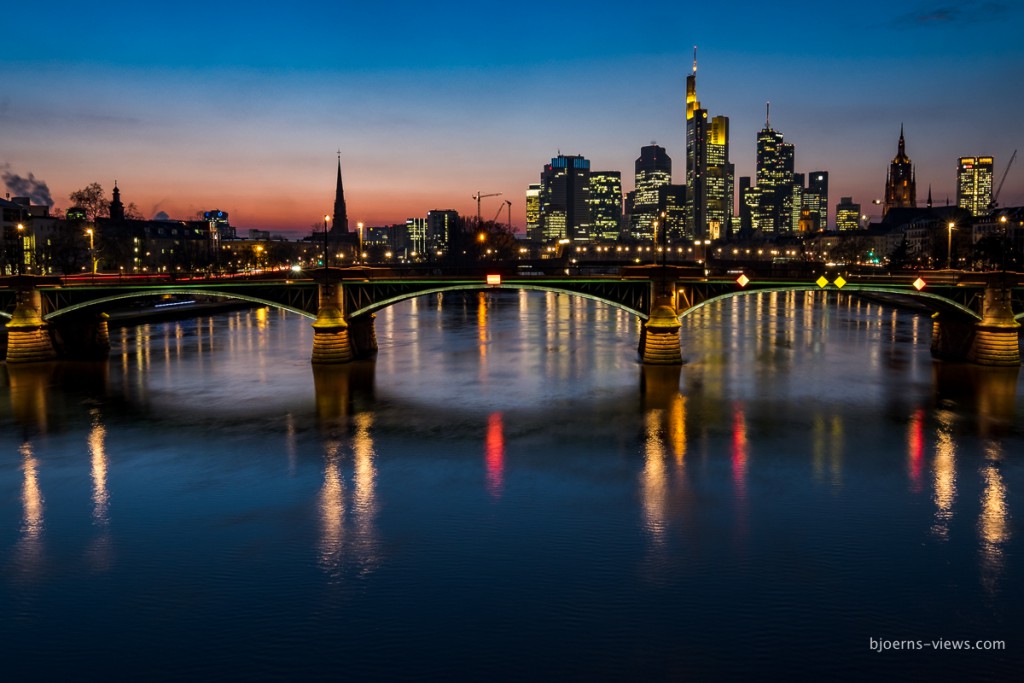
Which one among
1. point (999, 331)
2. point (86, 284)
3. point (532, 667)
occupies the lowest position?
point (532, 667)

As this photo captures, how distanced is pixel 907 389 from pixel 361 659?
157 ft

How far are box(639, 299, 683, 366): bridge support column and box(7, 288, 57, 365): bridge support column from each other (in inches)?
2096

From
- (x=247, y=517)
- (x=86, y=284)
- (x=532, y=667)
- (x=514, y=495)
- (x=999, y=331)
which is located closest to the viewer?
(x=532, y=667)

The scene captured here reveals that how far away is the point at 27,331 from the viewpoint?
6994 cm

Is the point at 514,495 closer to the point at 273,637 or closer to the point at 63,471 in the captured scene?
the point at 273,637

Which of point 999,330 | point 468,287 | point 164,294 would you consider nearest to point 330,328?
point 468,287

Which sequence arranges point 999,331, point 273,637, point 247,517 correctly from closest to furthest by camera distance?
1. point 273,637
2. point 247,517
3. point 999,331

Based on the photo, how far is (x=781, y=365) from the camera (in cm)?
6775

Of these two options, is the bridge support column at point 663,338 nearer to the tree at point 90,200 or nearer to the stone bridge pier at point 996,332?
the stone bridge pier at point 996,332

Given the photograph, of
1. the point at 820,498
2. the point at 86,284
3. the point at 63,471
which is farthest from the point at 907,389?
the point at 86,284

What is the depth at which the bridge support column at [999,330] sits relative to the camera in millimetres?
62438

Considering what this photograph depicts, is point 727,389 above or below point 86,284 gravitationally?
below

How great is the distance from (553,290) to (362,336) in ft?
61.5

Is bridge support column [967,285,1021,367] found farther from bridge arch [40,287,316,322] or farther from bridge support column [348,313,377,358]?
bridge arch [40,287,316,322]
